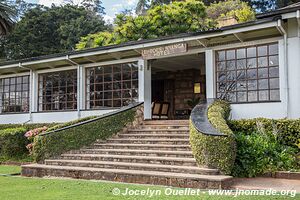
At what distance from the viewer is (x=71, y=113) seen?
1526cm

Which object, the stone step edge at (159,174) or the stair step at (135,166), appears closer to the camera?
the stone step edge at (159,174)

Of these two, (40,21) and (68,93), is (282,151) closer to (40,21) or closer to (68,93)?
(68,93)

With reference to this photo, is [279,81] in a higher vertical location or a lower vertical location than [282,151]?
higher

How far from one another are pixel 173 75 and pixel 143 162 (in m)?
8.75

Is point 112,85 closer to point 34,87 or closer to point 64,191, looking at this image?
point 34,87

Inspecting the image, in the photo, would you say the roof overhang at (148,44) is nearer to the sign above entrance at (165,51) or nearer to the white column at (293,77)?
the sign above entrance at (165,51)

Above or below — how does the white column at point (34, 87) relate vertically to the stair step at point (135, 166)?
above

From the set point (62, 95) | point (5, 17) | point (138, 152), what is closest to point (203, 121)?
point (138, 152)

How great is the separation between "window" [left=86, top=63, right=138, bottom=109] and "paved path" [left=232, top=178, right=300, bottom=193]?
22.7 ft

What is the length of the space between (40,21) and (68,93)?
73.3 feet

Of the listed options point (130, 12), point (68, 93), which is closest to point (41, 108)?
point (68, 93)

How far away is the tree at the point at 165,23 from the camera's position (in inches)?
965

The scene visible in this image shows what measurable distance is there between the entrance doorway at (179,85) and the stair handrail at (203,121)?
557cm

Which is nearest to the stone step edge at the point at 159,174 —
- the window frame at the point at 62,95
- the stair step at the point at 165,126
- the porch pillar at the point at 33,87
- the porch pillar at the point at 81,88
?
the stair step at the point at 165,126
